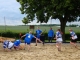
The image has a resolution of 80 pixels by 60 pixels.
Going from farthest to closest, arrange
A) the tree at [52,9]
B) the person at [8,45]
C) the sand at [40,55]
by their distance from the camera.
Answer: the tree at [52,9] < the person at [8,45] < the sand at [40,55]

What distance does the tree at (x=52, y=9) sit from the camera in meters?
33.1

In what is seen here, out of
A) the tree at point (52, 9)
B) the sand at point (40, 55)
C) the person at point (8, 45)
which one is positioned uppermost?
the tree at point (52, 9)

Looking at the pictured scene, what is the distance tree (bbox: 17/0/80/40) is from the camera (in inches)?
1303

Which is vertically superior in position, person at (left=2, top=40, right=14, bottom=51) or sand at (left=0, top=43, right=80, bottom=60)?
person at (left=2, top=40, right=14, bottom=51)

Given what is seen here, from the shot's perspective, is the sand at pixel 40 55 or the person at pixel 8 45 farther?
the person at pixel 8 45

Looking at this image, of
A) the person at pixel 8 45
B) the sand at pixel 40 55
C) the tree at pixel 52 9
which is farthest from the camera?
the tree at pixel 52 9

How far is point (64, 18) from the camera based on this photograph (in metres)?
37.0

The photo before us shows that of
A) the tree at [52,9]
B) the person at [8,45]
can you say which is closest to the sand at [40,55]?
the person at [8,45]

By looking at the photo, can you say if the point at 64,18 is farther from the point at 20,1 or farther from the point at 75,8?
the point at 20,1

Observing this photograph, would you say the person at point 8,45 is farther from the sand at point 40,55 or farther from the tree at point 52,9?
the tree at point 52,9

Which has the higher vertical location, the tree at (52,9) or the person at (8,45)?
the tree at (52,9)

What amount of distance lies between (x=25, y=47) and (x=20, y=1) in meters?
15.0

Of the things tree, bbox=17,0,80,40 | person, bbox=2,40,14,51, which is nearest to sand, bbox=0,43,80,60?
person, bbox=2,40,14,51

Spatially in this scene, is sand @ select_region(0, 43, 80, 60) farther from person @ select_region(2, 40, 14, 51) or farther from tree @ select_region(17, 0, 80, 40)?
tree @ select_region(17, 0, 80, 40)
